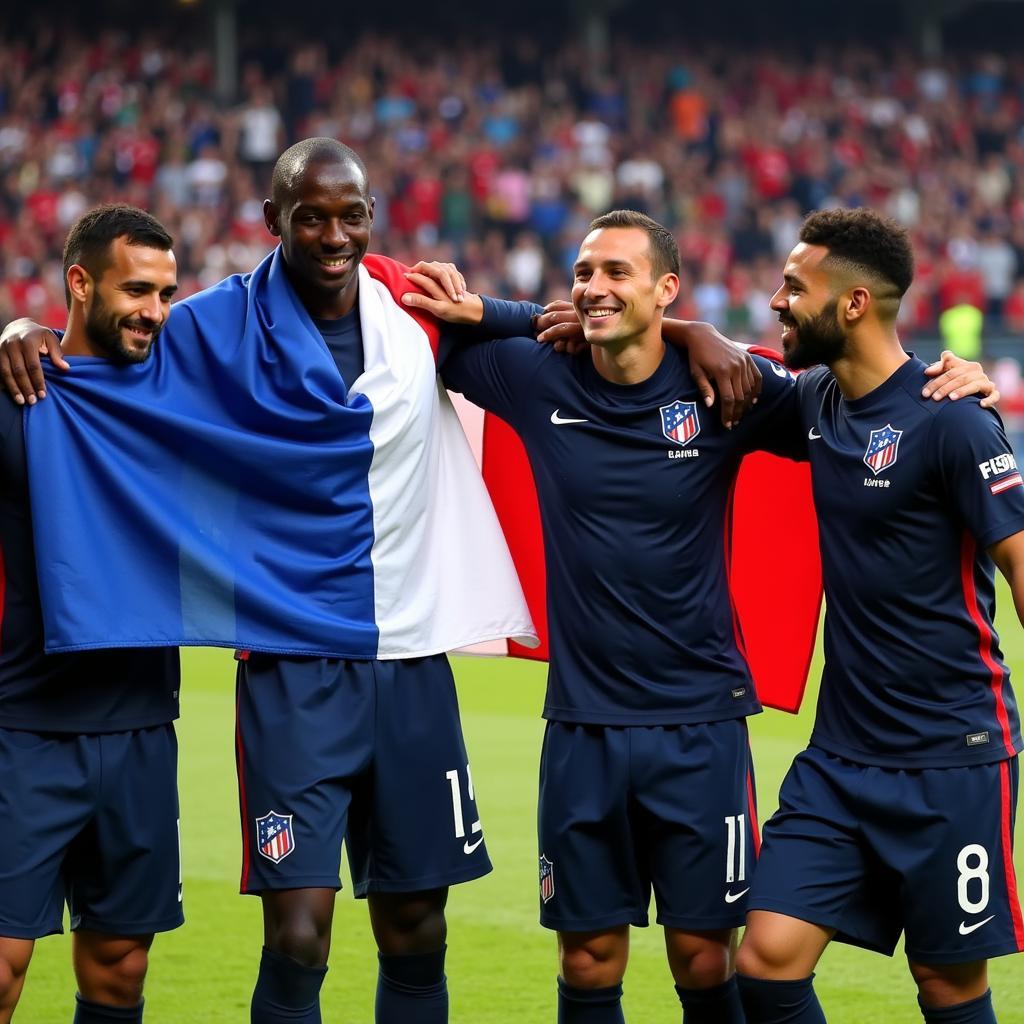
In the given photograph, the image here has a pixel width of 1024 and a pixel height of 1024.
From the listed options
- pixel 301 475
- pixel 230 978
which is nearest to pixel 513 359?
pixel 301 475

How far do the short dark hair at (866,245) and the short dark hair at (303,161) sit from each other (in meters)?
1.15

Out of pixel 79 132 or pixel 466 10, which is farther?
pixel 466 10

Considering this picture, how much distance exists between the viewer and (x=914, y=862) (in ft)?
13.0

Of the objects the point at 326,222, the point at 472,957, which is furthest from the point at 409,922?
the point at 326,222

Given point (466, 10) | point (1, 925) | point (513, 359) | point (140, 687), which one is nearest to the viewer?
point (1, 925)

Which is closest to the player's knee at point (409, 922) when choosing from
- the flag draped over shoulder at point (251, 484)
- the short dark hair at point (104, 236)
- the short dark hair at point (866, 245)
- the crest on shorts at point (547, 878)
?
the crest on shorts at point (547, 878)

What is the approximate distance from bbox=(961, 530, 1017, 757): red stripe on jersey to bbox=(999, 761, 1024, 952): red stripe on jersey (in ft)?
0.21

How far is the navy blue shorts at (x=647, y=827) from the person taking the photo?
4.26 meters

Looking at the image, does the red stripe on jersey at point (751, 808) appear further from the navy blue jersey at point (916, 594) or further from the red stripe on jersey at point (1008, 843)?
the red stripe on jersey at point (1008, 843)

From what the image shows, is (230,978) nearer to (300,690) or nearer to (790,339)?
(300,690)

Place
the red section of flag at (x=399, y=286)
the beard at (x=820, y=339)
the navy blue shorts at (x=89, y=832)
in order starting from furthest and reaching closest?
the red section of flag at (x=399, y=286) → the beard at (x=820, y=339) → the navy blue shorts at (x=89, y=832)

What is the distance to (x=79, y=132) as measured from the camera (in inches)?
859

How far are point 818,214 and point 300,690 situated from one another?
1.76 metres

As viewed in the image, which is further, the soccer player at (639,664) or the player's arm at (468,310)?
the player's arm at (468,310)
